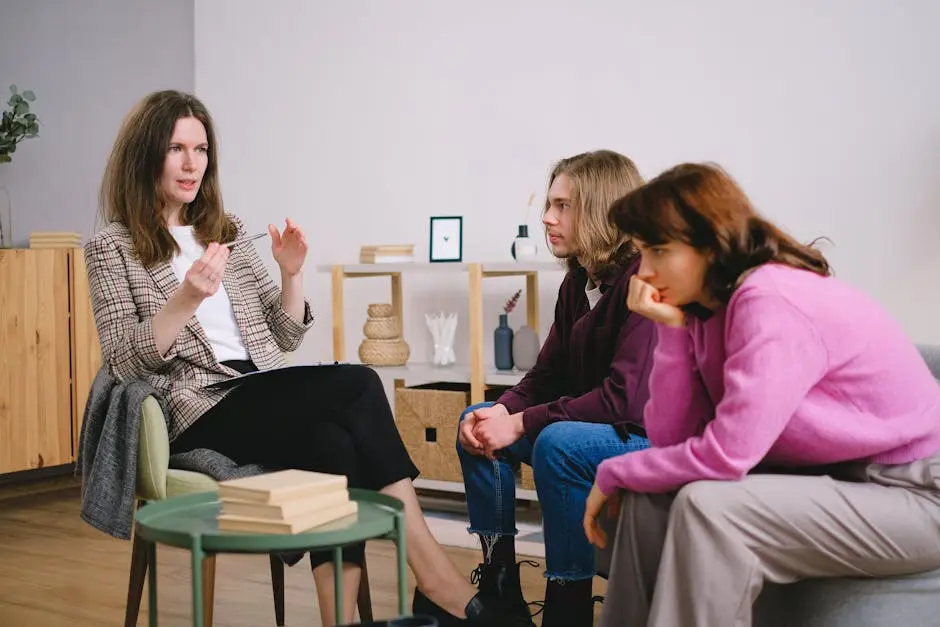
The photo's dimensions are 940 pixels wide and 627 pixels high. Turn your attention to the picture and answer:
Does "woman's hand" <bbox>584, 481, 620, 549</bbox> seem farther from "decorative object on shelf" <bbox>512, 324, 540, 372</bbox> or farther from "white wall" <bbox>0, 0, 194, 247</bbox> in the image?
"white wall" <bbox>0, 0, 194, 247</bbox>

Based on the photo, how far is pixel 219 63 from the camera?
16.1ft

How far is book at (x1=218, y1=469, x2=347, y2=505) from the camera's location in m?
1.51

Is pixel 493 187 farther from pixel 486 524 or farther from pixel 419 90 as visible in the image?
pixel 486 524

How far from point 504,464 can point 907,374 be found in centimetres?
101

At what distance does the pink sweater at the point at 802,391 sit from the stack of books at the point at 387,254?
2.38 meters

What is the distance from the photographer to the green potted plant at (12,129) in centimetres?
400

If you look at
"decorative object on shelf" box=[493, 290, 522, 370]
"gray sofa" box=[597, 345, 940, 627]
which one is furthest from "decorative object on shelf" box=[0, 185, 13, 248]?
"gray sofa" box=[597, 345, 940, 627]

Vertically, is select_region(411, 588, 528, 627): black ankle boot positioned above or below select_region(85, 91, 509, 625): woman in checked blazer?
below

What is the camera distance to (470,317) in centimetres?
378

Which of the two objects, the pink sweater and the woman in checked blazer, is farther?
the woman in checked blazer

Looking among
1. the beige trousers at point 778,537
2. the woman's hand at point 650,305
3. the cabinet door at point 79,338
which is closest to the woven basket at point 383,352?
the cabinet door at point 79,338

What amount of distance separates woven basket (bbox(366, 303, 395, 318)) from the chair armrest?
1.77 m

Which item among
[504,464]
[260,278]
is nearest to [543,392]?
[504,464]

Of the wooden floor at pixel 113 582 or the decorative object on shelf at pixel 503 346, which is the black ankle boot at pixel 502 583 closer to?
the wooden floor at pixel 113 582
